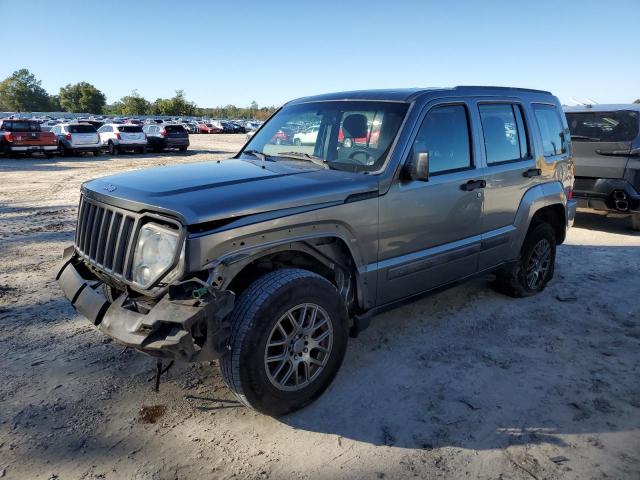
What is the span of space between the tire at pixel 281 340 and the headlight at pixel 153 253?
0.48 m

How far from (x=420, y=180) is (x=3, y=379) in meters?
3.35

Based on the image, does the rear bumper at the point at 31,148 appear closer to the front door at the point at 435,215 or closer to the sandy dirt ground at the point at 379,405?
the sandy dirt ground at the point at 379,405

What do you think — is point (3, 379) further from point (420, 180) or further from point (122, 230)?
point (420, 180)

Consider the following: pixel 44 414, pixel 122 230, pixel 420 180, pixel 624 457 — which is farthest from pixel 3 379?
pixel 624 457

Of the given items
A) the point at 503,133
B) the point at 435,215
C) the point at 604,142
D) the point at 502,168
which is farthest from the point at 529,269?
the point at 604,142

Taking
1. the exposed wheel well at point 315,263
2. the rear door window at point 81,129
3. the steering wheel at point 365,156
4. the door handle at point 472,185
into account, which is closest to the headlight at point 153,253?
the exposed wheel well at point 315,263

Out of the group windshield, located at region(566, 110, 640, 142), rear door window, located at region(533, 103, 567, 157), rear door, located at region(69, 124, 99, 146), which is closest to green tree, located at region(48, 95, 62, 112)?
rear door, located at region(69, 124, 99, 146)

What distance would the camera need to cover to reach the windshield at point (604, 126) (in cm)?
784

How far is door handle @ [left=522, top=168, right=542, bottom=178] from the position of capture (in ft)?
15.4

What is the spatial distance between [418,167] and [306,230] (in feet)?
3.14

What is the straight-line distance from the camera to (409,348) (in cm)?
397

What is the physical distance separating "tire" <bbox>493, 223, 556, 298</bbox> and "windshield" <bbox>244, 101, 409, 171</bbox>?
7.21 ft

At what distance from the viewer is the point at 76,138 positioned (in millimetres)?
22172

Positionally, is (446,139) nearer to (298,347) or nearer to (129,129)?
(298,347)
